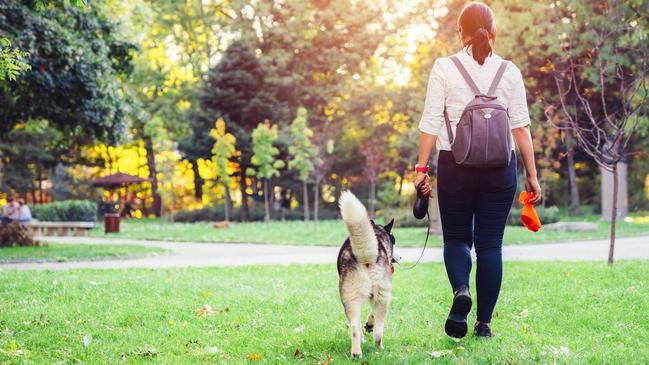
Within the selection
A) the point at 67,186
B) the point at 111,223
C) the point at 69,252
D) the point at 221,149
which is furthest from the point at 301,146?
the point at 67,186

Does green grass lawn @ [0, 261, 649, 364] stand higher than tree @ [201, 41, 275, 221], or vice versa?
tree @ [201, 41, 275, 221]

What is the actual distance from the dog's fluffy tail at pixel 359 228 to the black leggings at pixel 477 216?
59 centimetres

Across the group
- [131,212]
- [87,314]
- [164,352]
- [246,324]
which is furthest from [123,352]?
[131,212]

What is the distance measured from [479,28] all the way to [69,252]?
502 inches

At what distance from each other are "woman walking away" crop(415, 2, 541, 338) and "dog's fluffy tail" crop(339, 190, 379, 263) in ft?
1.71

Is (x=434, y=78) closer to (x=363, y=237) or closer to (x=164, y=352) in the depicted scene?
(x=363, y=237)

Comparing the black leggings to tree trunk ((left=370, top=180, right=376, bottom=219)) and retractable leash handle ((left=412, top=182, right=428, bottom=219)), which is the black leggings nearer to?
retractable leash handle ((left=412, top=182, right=428, bottom=219))

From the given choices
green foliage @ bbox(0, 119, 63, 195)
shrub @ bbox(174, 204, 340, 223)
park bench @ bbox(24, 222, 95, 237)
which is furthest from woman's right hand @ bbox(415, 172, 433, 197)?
green foliage @ bbox(0, 119, 63, 195)

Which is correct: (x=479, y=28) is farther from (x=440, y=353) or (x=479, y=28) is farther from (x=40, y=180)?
(x=40, y=180)

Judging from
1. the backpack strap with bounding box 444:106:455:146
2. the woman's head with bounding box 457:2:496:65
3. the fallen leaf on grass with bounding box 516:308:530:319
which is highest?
the woman's head with bounding box 457:2:496:65

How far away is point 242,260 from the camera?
45.8 ft

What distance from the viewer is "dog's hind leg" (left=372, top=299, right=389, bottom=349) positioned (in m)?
4.76

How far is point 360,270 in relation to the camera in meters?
4.65

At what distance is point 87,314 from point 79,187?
3706 centimetres
